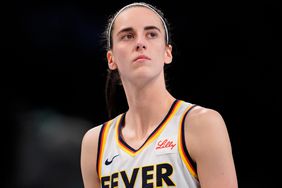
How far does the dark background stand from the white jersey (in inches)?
93.2

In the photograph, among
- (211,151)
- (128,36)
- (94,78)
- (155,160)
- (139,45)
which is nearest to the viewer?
(211,151)

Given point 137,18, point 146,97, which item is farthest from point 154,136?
point 137,18

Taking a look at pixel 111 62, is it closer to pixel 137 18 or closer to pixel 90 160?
pixel 137 18

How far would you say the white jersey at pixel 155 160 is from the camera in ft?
6.66

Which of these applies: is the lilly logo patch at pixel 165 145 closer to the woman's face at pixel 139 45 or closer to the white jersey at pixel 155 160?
the white jersey at pixel 155 160

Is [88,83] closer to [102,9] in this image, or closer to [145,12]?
[102,9]

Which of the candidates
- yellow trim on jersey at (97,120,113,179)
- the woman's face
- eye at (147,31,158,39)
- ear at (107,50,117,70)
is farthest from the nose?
yellow trim on jersey at (97,120,113,179)

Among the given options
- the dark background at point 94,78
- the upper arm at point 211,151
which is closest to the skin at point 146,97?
the upper arm at point 211,151

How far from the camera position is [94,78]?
197 inches

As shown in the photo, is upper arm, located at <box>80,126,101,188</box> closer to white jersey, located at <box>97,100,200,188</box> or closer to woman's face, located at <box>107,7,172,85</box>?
white jersey, located at <box>97,100,200,188</box>

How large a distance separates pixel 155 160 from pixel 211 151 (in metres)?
0.28

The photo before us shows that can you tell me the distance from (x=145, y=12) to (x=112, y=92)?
1.75ft

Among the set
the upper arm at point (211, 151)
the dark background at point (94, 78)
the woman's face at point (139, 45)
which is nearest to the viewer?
the upper arm at point (211, 151)

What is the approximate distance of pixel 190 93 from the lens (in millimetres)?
4691
